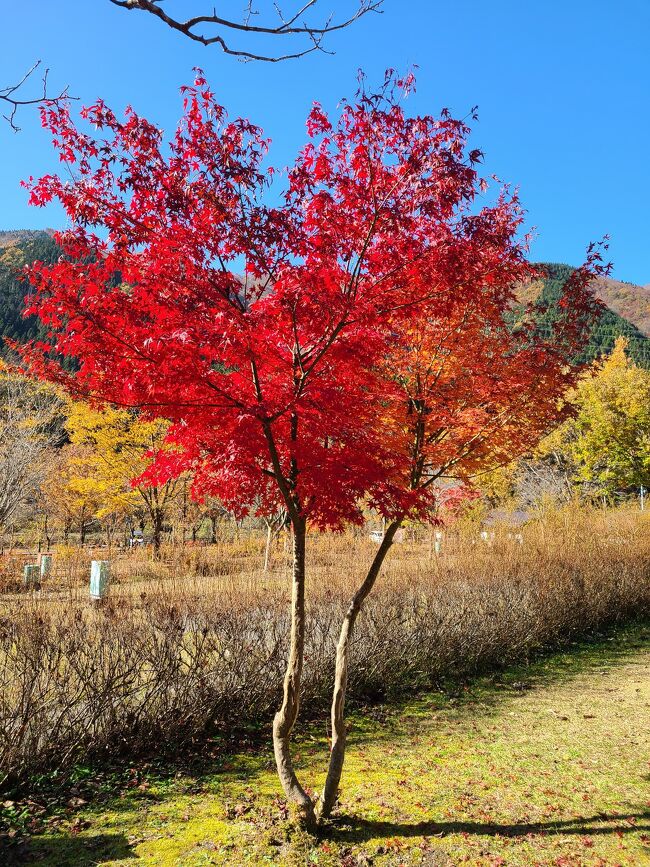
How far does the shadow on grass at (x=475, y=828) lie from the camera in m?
3.74

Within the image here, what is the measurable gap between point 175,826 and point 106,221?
401 centimetres

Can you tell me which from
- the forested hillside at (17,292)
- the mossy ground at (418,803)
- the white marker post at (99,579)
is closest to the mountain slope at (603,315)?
the mossy ground at (418,803)

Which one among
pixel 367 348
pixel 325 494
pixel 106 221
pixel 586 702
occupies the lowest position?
pixel 586 702

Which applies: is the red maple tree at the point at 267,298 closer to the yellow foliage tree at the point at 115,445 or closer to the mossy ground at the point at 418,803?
the mossy ground at the point at 418,803

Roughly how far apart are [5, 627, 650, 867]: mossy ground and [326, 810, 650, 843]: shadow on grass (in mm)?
12

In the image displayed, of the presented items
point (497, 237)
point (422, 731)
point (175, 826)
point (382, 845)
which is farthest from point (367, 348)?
point (422, 731)

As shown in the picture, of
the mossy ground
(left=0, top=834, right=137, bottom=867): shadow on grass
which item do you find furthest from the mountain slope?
(left=0, top=834, right=137, bottom=867): shadow on grass

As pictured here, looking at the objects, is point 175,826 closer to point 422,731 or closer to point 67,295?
point 422,731

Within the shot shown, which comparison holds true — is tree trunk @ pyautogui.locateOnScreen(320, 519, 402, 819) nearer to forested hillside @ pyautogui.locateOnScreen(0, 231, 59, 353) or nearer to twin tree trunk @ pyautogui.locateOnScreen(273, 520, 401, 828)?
twin tree trunk @ pyautogui.locateOnScreen(273, 520, 401, 828)

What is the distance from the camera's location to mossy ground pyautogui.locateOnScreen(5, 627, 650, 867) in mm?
3525

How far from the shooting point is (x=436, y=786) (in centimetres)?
449

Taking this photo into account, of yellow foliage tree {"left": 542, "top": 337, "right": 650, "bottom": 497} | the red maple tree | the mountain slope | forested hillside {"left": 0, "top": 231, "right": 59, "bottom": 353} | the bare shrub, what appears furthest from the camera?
forested hillside {"left": 0, "top": 231, "right": 59, "bottom": 353}

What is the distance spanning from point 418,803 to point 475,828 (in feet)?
1.60

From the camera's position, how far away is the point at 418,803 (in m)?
4.18
